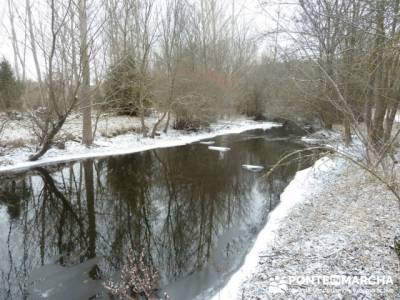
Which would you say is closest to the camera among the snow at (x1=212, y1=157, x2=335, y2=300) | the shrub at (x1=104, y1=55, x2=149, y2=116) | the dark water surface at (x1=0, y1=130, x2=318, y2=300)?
the snow at (x1=212, y1=157, x2=335, y2=300)

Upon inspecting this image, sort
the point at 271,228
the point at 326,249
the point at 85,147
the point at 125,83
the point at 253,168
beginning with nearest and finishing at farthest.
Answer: the point at 326,249
the point at 271,228
the point at 253,168
the point at 85,147
the point at 125,83

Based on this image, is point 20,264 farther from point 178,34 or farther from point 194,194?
point 178,34

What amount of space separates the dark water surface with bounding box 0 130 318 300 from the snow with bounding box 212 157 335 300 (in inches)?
7.0

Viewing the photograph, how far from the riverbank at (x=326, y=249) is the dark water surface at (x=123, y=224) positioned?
0.44m

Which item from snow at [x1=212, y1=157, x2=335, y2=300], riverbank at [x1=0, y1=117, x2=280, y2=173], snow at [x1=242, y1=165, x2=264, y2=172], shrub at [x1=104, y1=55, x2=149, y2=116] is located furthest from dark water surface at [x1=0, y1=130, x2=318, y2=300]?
shrub at [x1=104, y1=55, x2=149, y2=116]

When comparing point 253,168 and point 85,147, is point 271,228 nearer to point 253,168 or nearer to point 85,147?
point 253,168

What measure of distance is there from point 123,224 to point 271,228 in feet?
9.86

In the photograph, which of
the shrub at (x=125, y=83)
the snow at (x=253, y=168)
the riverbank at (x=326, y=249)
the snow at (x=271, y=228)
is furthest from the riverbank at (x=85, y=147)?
the riverbank at (x=326, y=249)

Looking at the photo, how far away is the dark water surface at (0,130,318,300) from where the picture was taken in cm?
382

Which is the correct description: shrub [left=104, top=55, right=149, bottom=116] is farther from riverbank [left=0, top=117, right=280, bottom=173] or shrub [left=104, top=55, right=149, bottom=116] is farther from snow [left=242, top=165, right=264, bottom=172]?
snow [left=242, top=165, right=264, bottom=172]

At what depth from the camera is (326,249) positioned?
4004 millimetres

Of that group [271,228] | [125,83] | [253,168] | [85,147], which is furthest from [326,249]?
[125,83]

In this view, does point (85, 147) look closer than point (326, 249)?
No

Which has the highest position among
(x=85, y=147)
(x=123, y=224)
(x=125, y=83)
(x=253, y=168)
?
(x=125, y=83)
